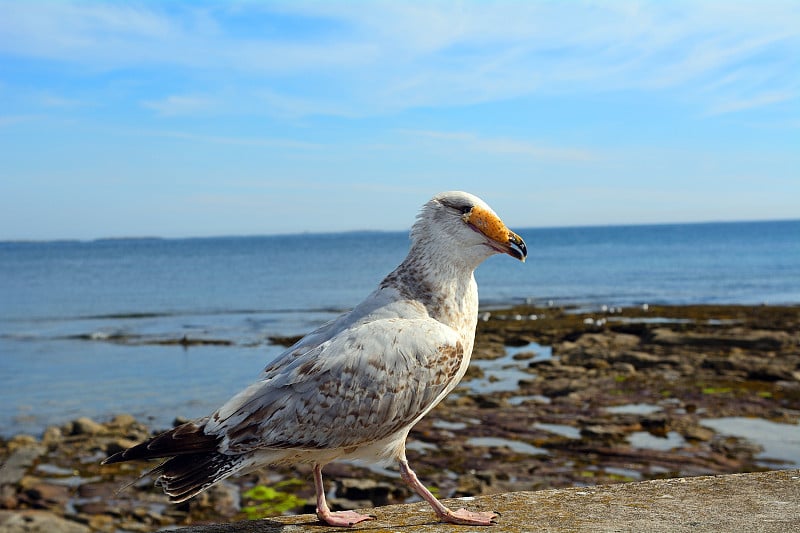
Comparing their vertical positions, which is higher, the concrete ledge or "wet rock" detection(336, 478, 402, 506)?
the concrete ledge

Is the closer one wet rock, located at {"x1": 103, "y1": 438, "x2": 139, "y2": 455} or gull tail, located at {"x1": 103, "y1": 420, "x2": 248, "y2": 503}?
gull tail, located at {"x1": 103, "y1": 420, "x2": 248, "y2": 503}

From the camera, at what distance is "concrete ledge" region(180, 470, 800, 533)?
13.5 feet

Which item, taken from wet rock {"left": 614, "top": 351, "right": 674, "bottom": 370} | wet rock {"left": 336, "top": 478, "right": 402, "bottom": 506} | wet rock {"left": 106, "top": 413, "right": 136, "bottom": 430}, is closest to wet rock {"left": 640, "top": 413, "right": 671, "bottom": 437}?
wet rock {"left": 614, "top": 351, "right": 674, "bottom": 370}

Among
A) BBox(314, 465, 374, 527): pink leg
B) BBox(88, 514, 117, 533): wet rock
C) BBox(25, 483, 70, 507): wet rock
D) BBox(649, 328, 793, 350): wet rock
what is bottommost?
Answer: BBox(25, 483, 70, 507): wet rock

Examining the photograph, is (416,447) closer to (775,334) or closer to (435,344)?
(435,344)

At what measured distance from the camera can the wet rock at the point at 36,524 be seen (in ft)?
32.6

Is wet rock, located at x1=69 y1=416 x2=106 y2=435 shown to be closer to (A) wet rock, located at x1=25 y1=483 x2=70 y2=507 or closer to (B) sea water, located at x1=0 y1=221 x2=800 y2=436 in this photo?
(B) sea water, located at x1=0 y1=221 x2=800 y2=436

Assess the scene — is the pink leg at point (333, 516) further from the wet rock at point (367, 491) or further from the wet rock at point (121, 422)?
the wet rock at point (121, 422)

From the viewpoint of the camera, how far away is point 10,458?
14117 mm

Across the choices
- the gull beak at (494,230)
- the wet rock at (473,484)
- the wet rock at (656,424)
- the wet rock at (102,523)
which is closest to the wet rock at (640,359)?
the wet rock at (656,424)

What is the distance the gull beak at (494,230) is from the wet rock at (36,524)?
26.0 feet

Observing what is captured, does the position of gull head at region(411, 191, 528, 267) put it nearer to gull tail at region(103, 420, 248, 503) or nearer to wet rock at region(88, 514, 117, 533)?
gull tail at region(103, 420, 248, 503)

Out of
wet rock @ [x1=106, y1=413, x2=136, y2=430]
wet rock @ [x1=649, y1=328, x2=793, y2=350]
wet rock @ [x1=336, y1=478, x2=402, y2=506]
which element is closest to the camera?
wet rock @ [x1=336, y1=478, x2=402, y2=506]

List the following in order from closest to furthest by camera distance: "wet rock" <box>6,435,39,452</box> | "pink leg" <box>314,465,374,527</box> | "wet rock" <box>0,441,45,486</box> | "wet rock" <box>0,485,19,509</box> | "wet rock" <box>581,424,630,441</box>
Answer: "pink leg" <box>314,465,374,527</box>
"wet rock" <box>0,485,19,509</box>
"wet rock" <box>0,441,45,486</box>
"wet rock" <box>581,424,630,441</box>
"wet rock" <box>6,435,39,452</box>
